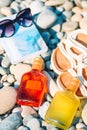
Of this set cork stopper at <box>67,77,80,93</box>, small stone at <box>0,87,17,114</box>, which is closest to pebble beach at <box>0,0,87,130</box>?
small stone at <box>0,87,17,114</box>

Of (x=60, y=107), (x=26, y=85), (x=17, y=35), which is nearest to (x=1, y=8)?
(x=17, y=35)

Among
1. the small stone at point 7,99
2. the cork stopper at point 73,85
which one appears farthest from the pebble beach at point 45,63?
the cork stopper at point 73,85

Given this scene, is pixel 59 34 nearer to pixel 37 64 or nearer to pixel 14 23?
pixel 14 23

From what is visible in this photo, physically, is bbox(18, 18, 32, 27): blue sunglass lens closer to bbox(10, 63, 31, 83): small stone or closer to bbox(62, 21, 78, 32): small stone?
bbox(62, 21, 78, 32): small stone

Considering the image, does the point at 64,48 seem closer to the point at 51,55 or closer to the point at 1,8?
the point at 51,55

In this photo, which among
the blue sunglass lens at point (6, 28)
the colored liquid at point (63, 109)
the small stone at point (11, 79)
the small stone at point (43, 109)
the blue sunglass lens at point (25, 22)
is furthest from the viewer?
the blue sunglass lens at point (25, 22)

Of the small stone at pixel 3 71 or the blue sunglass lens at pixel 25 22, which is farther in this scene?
the blue sunglass lens at pixel 25 22

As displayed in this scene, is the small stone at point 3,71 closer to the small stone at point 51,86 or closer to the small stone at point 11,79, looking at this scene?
the small stone at point 11,79

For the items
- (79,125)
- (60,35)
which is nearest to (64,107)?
(79,125)
